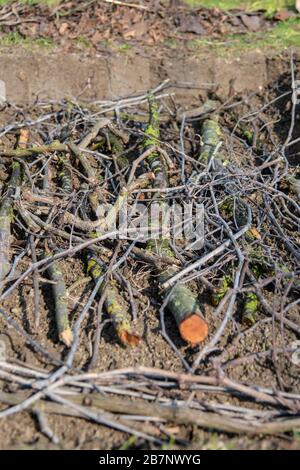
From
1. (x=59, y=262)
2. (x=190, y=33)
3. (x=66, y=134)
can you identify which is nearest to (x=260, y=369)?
(x=59, y=262)

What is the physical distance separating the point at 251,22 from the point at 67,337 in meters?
4.63

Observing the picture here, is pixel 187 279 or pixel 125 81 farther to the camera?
pixel 125 81

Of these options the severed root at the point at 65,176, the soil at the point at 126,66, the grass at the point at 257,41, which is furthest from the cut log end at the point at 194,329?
the grass at the point at 257,41

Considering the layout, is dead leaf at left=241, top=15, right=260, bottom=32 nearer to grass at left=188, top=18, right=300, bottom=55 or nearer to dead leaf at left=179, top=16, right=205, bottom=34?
grass at left=188, top=18, right=300, bottom=55

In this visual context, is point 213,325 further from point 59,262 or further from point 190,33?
point 190,33

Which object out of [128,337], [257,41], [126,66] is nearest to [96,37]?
[126,66]

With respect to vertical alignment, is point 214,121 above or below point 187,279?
above

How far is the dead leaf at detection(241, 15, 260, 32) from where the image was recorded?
6.62 metres

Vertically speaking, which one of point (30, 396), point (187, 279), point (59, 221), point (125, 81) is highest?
point (125, 81)

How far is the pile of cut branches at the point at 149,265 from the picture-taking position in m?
3.06

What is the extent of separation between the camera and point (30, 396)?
9.90 feet

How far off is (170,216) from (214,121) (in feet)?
5.00

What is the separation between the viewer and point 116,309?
3.49 m

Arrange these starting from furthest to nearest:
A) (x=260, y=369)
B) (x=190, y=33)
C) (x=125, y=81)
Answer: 1. (x=190, y=33)
2. (x=125, y=81)
3. (x=260, y=369)
